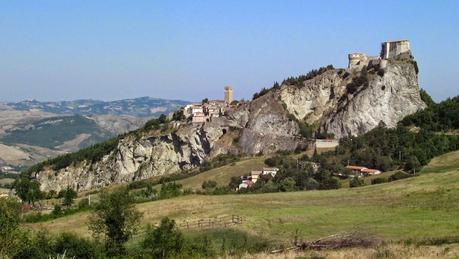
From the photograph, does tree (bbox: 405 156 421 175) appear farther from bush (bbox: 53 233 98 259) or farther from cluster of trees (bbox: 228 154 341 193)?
bush (bbox: 53 233 98 259)

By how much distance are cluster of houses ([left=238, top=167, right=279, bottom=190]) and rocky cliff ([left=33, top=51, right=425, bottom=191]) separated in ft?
88.0

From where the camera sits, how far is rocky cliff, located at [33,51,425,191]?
13812 centimetres

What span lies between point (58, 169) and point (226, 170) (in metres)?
78.8

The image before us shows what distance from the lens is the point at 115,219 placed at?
145 feet

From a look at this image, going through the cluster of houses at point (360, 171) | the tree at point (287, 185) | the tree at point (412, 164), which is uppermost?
the tree at point (412, 164)

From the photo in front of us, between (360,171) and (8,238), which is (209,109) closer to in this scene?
(360,171)

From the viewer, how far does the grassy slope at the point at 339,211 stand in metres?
43.3

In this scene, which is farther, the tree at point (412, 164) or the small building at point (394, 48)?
the small building at point (394, 48)

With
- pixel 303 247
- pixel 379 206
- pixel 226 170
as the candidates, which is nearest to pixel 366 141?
pixel 226 170

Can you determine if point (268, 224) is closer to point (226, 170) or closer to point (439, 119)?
point (226, 170)

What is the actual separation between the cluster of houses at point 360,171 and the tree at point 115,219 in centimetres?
5525

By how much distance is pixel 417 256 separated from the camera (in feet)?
88.9

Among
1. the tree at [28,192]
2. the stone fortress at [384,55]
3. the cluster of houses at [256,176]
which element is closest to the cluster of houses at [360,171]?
the cluster of houses at [256,176]

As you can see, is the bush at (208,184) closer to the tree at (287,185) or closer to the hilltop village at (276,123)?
the tree at (287,185)
